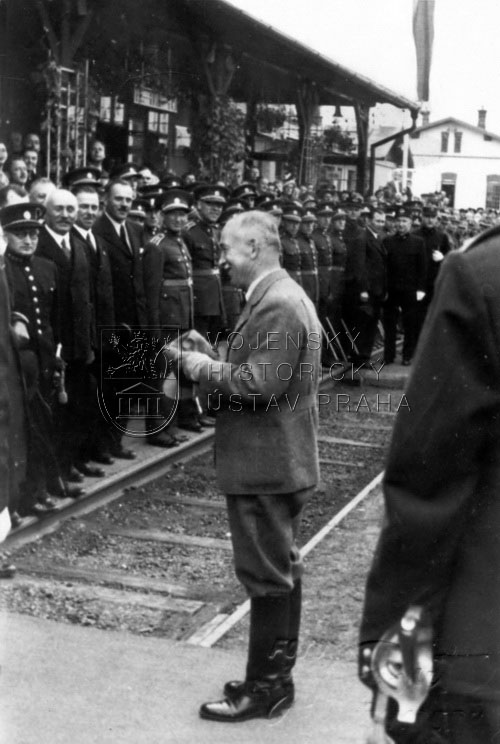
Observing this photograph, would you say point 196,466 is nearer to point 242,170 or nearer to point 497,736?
point 497,736

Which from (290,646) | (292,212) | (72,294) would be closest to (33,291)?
(72,294)

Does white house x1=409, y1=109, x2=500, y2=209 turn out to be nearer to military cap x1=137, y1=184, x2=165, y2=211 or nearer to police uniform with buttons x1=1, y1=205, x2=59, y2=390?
military cap x1=137, y1=184, x2=165, y2=211

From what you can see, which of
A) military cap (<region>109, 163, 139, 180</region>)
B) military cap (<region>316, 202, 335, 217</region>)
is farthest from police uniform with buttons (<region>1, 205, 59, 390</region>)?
military cap (<region>316, 202, 335, 217</region>)

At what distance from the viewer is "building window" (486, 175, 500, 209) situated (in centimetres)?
4988

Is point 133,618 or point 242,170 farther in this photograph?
point 242,170

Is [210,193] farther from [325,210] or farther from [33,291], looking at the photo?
[325,210]

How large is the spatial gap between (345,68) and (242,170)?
2552 mm

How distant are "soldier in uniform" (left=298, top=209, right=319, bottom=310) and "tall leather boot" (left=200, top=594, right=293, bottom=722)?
30.4 feet

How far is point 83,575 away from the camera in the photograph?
5742 millimetres

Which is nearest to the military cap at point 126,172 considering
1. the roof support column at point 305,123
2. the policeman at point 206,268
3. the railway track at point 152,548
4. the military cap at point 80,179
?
the policeman at point 206,268

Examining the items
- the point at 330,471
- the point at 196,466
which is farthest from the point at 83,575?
the point at 330,471

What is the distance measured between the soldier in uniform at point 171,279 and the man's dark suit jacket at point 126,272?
0.21 meters

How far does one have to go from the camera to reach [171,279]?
29.7 ft

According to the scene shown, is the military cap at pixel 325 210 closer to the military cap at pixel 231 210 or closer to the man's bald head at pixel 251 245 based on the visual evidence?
the military cap at pixel 231 210
